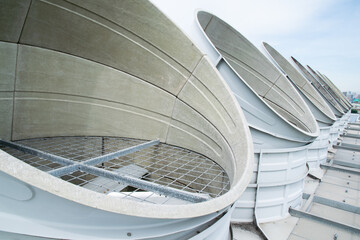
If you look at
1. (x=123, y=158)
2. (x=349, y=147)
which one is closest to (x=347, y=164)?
(x=349, y=147)

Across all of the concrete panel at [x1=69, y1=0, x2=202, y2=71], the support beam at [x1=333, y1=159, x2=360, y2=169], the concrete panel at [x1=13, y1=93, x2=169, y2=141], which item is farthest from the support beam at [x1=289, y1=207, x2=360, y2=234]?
the support beam at [x1=333, y1=159, x2=360, y2=169]

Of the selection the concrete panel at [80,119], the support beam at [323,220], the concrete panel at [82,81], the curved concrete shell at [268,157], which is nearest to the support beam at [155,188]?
the concrete panel at [80,119]

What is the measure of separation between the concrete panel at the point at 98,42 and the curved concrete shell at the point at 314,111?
619cm

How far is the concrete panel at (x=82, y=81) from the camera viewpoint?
3.55 m

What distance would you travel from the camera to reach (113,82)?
412 centimetres

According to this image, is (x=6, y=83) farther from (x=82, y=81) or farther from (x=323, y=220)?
(x=323, y=220)

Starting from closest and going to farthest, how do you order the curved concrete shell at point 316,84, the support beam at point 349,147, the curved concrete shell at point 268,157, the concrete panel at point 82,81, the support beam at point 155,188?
the support beam at point 155,188 → the concrete panel at point 82,81 → the curved concrete shell at point 268,157 → the support beam at point 349,147 → the curved concrete shell at point 316,84

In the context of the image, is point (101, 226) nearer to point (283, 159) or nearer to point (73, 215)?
point (73, 215)

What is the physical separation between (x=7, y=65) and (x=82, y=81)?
3.65 ft

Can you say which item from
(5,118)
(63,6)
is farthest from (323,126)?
(5,118)

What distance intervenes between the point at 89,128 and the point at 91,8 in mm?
2240

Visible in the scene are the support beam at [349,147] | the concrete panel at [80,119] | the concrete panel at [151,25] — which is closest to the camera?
the concrete panel at [151,25]

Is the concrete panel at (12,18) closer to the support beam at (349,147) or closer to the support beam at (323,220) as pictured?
the support beam at (323,220)

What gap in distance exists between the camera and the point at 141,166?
4.29m
